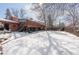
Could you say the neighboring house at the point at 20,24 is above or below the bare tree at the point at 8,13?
below

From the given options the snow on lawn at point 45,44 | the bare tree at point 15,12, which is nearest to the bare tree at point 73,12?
the snow on lawn at point 45,44

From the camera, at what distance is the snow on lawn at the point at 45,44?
1321mm

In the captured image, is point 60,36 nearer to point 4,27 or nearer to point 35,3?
point 35,3

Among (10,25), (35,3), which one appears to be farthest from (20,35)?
(35,3)

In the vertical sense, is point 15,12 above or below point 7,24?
above

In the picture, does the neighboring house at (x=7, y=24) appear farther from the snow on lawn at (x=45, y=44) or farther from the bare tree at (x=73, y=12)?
the bare tree at (x=73, y=12)

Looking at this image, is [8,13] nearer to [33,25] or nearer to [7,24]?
[7,24]

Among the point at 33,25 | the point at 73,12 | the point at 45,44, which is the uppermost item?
the point at 73,12

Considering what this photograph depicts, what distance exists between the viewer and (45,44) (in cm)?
133

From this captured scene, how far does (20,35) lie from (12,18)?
17cm


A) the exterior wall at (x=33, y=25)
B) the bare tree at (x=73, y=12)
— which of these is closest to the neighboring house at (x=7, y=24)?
the exterior wall at (x=33, y=25)

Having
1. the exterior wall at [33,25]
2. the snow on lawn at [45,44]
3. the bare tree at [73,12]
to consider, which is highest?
the bare tree at [73,12]

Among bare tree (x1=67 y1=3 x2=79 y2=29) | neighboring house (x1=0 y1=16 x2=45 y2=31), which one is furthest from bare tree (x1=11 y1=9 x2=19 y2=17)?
bare tree (x1=67 y1=3 x2=79 y2=29)

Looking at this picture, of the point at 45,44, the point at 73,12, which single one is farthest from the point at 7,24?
the point at 73,12
